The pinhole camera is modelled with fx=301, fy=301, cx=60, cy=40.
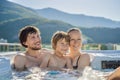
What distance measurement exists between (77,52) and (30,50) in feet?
2.58

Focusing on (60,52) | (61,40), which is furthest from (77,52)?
(61,40)

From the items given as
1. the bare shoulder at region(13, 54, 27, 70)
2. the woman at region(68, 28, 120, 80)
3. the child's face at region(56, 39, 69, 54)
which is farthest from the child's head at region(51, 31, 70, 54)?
the bare shoulder at region(13, 54, 27, 70)

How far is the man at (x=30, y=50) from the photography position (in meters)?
4.81

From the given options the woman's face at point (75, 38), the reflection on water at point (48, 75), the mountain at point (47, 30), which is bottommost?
the reflection on water at point (48, 75)

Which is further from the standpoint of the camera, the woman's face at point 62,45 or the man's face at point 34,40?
the man's face at point 34,40

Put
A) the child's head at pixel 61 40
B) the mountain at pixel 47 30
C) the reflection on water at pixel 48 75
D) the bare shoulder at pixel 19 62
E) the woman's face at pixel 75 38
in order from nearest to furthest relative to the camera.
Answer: the reflection on water at pixel 48 75 → the child's head at pixel 61 40 → the woman's face at pixel 75 38 → the bare shoulder at pixel 19 62 → the mountain at pixel 47 30

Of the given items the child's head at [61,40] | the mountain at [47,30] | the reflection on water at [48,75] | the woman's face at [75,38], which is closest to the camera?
the reflection on water at [48,75]

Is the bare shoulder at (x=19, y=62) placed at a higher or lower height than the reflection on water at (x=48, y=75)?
higher

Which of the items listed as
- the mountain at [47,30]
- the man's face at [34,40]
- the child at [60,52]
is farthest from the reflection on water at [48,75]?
the mountain at [47,30]

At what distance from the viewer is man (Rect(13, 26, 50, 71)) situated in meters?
4.81

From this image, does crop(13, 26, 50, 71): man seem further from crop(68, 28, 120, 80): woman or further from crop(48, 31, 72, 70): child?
crop(68, 28, 120, 80): woman

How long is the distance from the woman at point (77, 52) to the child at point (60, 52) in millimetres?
98

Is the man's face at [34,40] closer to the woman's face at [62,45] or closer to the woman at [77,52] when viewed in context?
the woman's face at [62,45]

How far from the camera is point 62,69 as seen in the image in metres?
4.69
